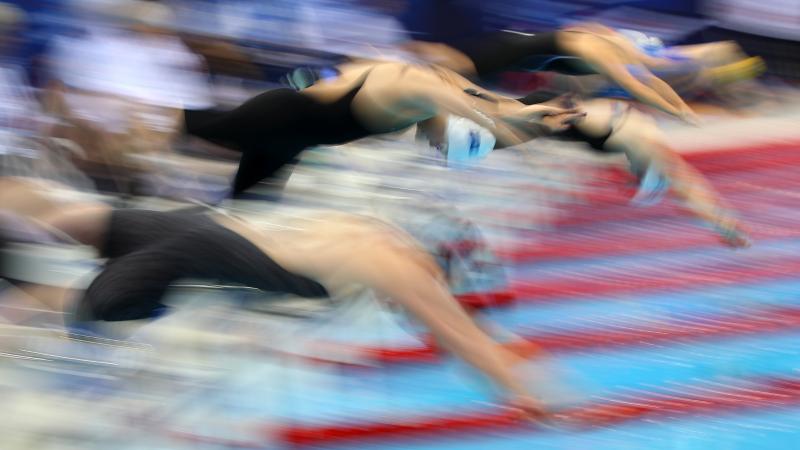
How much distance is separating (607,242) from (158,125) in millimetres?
1274

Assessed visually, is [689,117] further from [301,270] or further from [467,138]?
[301,270]

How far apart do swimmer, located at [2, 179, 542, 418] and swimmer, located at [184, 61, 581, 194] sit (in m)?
0.46

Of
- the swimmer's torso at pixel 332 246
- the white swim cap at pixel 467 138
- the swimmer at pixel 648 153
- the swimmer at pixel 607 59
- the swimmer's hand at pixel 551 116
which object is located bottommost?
the swimmer's torso at pixel 332 246

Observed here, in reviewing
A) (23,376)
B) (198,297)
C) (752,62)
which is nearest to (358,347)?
(198,297)

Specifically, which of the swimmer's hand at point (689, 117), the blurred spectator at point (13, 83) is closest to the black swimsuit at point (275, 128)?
the blurred spectator at point (13, 83)

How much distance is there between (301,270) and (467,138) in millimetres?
573

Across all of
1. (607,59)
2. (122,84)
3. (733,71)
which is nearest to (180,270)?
(122,84)

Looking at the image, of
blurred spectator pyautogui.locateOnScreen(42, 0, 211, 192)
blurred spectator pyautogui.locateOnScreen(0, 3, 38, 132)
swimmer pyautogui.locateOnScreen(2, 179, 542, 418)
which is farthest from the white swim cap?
blurred spectator pyautogui.locateOnScreen(0, 3, 38, 132)

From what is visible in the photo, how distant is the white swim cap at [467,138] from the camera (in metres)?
1.63

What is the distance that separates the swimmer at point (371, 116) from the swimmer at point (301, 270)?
46cm

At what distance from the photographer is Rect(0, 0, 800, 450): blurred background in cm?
144

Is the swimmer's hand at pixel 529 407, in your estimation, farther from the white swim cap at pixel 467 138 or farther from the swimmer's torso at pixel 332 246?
the white swim cap at pixel 467 138

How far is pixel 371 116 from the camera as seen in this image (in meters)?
1.69

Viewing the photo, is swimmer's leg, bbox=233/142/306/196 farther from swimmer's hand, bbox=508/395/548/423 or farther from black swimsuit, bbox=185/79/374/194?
swimmer's hand, bbox=508/395/548/423
